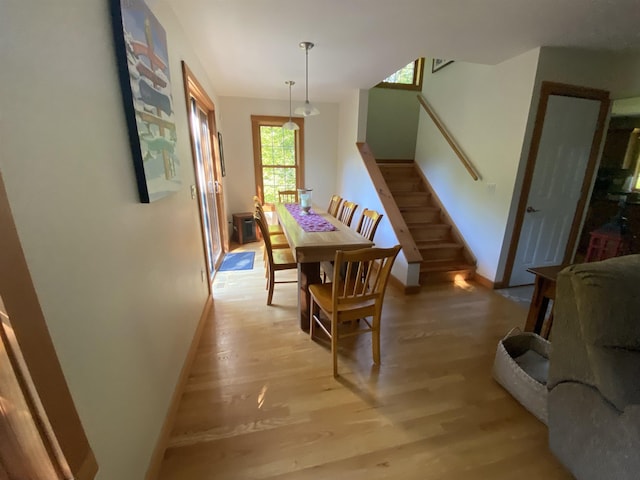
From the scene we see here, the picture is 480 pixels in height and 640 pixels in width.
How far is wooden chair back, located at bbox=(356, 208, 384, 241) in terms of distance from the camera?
2508 mm

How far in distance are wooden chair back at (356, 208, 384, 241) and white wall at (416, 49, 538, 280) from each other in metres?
1.35

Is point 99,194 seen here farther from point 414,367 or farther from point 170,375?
point 414,367

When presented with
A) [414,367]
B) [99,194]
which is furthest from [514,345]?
[99,194]

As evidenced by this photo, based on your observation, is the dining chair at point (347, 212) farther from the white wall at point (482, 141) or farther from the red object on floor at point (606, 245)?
the red object on floor at point (606, 245)

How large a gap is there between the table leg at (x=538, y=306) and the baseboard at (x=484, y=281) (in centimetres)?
115

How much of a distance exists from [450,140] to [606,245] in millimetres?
2006

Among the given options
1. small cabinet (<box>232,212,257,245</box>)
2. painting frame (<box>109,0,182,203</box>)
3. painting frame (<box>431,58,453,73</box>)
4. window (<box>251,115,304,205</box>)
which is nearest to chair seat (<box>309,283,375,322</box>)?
painting frame (<box>109,0,182,203</box>)

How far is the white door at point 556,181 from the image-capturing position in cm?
263

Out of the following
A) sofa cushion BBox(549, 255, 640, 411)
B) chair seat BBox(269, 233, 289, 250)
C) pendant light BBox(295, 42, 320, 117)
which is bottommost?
chair seat BBox(269, 233, 289, 250)

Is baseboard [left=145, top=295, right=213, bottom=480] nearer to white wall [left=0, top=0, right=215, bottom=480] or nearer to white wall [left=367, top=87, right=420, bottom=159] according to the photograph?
white wall [left=0, top=0, right=215, bottom=480]

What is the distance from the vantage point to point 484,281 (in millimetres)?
3115

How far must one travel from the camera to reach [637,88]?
8.66 ft

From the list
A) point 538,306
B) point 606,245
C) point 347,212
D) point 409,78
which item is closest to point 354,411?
point 538,306

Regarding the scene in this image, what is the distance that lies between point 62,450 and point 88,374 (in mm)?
A: 227
